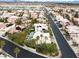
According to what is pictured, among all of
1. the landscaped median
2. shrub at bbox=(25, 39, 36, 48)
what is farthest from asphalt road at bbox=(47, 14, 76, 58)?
shrub at bbox=(25, 39, 36, 48)

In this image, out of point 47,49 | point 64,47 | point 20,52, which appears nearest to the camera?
point 20,52

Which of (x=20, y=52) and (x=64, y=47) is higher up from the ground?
(x=20, y=52)

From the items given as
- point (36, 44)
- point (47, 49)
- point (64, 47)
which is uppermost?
point (47, 49)

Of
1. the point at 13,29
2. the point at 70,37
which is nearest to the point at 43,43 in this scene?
the point at 70,37

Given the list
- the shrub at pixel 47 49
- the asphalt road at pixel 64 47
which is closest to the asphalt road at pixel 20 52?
the shrub at pixel 47 49

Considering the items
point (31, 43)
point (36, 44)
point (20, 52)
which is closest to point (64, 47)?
point (36, 44)

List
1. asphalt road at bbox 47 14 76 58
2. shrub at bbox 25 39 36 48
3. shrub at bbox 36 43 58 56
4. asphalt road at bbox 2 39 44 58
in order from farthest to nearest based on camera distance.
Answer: shrub at bbox 25 39 36 48, asphalt road at bbox 47 14 76 58, shrub at bbox 36 43 58 56, asphalt road at bbox 2 39 44 58

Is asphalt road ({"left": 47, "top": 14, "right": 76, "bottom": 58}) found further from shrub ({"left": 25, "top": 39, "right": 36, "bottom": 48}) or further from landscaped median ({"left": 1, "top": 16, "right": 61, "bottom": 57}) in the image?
shrub ({"left": 25, "top": 39, "right": 36, "bottom": 48})

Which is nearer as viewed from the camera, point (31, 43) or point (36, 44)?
point (31, 43)

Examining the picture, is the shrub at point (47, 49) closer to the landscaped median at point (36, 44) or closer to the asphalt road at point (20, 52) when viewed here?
the landscaped median at point (36, 44)

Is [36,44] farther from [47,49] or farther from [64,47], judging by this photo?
[64,47]

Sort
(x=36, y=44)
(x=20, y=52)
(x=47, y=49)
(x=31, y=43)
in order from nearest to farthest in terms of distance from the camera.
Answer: (x=20, y=52) < (x=47, y=49) < (x=31, y=43) < (x=36, y=44)

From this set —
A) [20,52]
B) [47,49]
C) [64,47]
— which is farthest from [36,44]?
[20,52]
